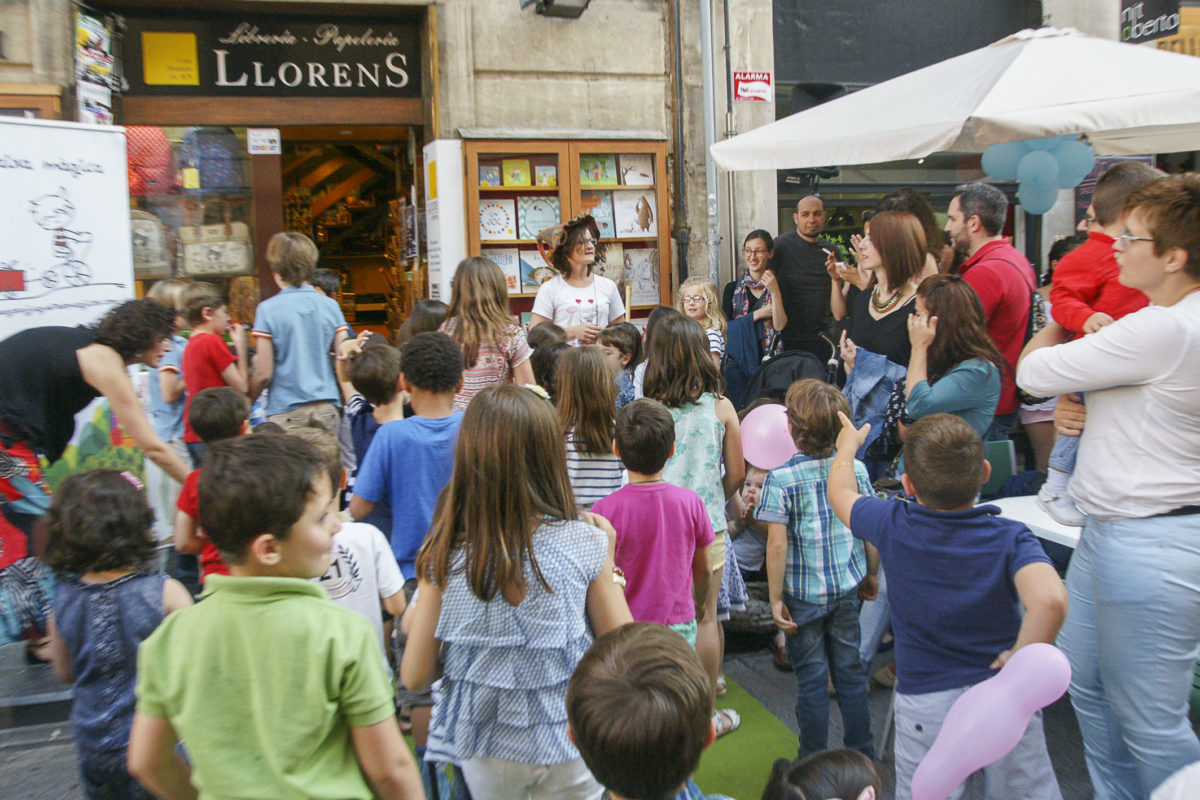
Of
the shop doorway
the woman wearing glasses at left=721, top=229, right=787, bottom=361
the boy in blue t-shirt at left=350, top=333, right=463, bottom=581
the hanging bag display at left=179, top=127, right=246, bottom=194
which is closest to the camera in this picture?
the boy in blue t-shirt at left=350, top=333, right=463, bottom=581

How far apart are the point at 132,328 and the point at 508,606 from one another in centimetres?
294

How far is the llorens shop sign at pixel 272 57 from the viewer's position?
7.21 m

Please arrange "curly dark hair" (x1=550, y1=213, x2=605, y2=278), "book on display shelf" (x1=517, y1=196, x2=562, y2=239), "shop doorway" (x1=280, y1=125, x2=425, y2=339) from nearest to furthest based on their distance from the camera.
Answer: "curly dark hair" (x1=550, y1=213, x2=605, y2=278) → "book on display shelf" (x1=517, y1=196, x2=562, y2=239) → "shop doorway" (x1=280, y1=125, x2=425, y2=339)

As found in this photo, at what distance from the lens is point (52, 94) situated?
21.5 feet

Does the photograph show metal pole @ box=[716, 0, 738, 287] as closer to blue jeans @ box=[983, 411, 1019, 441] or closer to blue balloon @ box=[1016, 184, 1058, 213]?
blue balloon @ box=[1016, 184, 1058, 213]

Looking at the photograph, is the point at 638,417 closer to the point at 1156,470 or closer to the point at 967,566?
the point at 967,566

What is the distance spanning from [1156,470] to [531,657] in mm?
1761

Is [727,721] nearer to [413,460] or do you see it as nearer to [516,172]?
[413,460]

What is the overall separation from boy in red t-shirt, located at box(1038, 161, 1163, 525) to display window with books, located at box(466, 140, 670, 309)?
14.5 ft

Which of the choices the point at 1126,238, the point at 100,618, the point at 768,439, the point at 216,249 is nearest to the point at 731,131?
the point at 216,249

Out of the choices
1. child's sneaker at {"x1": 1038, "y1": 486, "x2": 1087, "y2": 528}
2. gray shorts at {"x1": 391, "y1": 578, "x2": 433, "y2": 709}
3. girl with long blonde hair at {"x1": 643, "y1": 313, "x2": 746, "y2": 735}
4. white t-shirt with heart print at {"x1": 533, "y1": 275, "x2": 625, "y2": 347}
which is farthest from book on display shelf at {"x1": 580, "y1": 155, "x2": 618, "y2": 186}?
child's sneaker at {"x1": 1038, "y1": 486, "x2": 1087, "y2": 528}

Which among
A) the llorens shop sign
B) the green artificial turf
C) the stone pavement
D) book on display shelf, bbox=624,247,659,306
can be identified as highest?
the llorens shop sign

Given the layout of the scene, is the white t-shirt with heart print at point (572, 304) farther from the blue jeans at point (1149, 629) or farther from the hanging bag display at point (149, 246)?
the blue jeans at point (1149, 629)

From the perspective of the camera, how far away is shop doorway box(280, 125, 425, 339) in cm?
853
